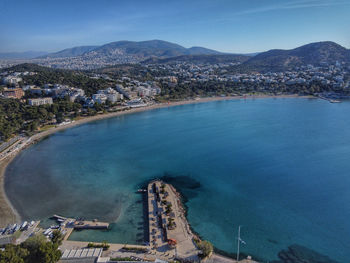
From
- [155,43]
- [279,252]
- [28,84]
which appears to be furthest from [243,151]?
[155,43]

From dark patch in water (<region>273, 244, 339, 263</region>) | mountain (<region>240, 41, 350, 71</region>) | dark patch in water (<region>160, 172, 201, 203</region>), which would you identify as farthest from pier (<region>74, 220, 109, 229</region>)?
mountain (<region>240, 41, 350, 71</region>)

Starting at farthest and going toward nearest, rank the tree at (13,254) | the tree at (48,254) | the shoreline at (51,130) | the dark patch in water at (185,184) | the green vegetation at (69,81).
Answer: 1. the green vegetation at (69,81)
2. the dark patch in water at (185,184)
3. the shoreline at (51,130)
4. the tree at (48,254)
5. the tree at (13,254)

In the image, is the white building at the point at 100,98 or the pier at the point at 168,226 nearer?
the pier at the point at 168,226

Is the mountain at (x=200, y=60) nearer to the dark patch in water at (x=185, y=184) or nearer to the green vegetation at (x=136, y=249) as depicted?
the dark patch in water at (x=185, y=184)

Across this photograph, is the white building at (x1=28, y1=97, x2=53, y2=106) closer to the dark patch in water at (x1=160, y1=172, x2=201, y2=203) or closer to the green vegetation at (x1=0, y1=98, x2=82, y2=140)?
the green vegetation at (x1=0, y1=98, x2=82, y2=140)

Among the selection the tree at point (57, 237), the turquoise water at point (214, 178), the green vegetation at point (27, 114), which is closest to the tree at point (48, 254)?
the tree at point (57, 237)
